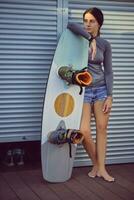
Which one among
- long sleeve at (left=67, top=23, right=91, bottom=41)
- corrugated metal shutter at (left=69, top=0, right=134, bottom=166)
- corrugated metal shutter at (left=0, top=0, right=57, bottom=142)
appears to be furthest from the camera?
corrugated metal shutter at (left=69, top=0, right=134, bottom=166)

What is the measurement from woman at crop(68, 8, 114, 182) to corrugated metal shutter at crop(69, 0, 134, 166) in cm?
34

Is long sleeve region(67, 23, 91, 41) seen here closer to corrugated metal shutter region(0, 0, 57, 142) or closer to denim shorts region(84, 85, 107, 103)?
corrugated metal shutter region(0, 0, 57, 142)

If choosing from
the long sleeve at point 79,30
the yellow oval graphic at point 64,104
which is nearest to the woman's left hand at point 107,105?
the yellow oval graphic at point 64,104

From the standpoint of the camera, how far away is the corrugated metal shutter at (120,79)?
4.43 meters

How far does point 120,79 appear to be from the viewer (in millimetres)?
4531

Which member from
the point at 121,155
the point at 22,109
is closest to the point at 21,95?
the point at 22,109

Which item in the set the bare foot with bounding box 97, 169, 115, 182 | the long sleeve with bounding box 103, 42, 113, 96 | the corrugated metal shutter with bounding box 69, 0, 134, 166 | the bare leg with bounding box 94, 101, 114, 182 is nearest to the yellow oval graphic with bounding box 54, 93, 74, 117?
the bare leg with bounding box 94, 101, 114, 182

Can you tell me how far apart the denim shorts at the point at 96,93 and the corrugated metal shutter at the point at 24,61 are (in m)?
0.48

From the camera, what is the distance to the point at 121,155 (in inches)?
183

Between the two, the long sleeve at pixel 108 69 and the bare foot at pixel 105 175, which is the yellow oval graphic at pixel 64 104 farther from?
the bare foot at pixel 105 175

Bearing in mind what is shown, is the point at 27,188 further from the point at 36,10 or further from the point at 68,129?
the point at 36,10

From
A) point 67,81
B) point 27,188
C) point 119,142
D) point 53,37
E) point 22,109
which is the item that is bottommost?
point 27,188

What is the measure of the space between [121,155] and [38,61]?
136cm

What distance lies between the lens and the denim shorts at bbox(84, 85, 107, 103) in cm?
405
